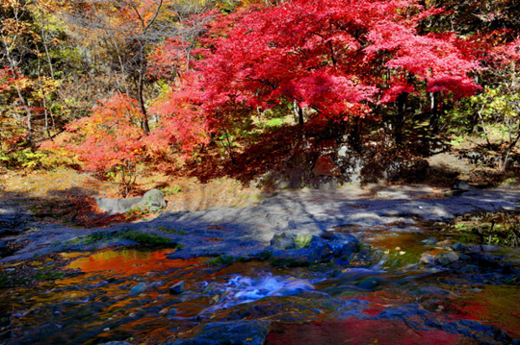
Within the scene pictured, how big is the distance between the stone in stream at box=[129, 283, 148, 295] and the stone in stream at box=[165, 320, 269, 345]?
2120 millimetres

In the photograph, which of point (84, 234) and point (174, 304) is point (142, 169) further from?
point (174, 304)

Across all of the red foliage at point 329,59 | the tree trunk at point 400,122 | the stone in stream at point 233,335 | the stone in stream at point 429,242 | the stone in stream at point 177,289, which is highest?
the red foliage at point 329,59

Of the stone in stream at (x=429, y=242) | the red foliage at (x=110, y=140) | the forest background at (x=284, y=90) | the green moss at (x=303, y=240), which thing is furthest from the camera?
the red foliage at (x=110, y=140)

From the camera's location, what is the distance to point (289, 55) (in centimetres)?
1173

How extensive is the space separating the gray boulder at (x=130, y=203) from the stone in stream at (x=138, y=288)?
304 inches

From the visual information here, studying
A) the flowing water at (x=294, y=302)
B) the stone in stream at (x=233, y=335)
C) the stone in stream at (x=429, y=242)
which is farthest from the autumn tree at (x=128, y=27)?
the stone in stream at (x=233, y=335)

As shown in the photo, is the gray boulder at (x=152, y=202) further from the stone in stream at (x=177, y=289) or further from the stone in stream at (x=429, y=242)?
the stone in stream at (x=429, y=242)

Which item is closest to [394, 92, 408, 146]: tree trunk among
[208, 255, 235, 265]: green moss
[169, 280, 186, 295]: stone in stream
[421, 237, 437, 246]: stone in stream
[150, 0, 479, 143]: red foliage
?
[150, 0, 479, 143]: red foliage

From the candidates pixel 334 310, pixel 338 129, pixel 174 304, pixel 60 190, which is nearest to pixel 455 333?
pixel 334 310

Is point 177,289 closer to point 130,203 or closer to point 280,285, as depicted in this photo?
point 280,285

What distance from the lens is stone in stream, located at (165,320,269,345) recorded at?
2379 mm

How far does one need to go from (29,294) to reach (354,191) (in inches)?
420

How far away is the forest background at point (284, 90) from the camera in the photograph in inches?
411

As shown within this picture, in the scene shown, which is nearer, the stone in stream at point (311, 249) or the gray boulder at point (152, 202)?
the stone in stream at point (311, 249)
